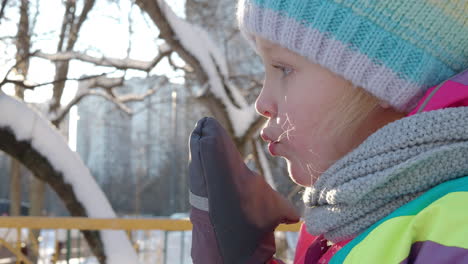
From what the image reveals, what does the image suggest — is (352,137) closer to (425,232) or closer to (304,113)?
(304,113)

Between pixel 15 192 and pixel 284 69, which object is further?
pixel 15 192

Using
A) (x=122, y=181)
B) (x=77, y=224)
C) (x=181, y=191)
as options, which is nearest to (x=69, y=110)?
(x=77, y=224)

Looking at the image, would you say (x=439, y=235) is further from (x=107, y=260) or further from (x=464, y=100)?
(x=107, y=260)

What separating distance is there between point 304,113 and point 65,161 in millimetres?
3463

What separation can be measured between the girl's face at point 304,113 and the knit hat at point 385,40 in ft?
0.09

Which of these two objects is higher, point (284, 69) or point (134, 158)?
point (284, 69)

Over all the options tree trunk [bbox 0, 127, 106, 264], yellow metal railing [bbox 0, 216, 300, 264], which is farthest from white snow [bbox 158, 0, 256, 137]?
yellow metal railing [bbox 0, 216, 300, 264]

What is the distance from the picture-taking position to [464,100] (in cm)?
83

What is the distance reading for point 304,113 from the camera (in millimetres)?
958

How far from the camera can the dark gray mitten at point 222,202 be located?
1023 mm

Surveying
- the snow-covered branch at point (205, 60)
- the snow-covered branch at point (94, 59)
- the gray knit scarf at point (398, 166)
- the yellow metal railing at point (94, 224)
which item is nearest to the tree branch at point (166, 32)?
the snow-covered branch at point (205, 60)

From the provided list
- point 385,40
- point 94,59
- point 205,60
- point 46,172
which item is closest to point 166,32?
point 205,60

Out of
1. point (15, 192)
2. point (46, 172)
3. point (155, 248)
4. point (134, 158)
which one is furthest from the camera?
point (134, 158)

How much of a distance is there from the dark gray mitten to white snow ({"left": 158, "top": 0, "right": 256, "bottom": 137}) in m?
4.31
